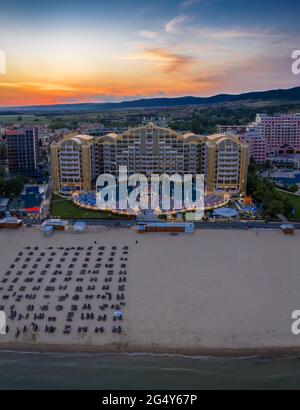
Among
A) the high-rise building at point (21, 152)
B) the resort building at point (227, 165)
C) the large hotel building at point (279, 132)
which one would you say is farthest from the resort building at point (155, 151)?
the large hotel building at point (279, 132)

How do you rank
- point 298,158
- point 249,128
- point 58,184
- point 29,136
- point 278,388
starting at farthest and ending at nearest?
1. point 249,128
2. point 298,158
3. point 29,136
4. point 58,184
5. point 278,388

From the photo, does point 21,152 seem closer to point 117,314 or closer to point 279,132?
point 117,314

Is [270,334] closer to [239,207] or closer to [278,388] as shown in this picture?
[278,388]

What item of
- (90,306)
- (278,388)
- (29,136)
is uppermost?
(29,136)

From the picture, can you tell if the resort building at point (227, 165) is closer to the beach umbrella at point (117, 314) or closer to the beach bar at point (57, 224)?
the beach bar at point (57, 224)

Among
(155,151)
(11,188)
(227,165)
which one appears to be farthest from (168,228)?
(11,188)
